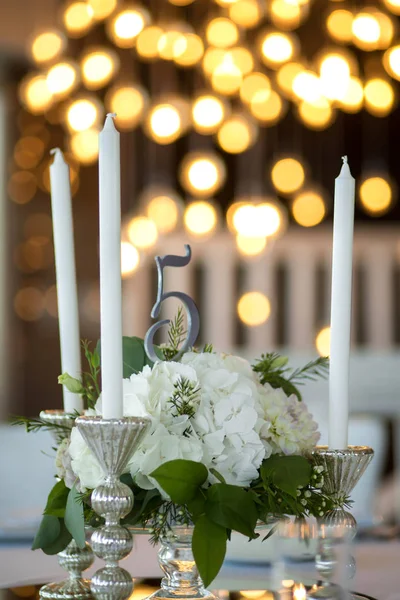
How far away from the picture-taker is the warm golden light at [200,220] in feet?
12.5

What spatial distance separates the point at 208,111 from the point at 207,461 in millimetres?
2448

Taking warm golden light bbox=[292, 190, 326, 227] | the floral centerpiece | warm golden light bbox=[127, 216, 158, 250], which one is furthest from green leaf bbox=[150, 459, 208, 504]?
warm golden light bbox=[292, 190, 326, 227]

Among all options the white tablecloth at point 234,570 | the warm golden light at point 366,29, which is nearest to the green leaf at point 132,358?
the white tablecloth at point 234,570

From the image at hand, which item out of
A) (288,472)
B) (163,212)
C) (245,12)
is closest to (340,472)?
(288,472)

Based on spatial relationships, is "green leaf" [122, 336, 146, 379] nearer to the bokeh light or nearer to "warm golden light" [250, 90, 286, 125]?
the bokeh light

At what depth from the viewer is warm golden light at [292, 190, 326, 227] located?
13.6 ft

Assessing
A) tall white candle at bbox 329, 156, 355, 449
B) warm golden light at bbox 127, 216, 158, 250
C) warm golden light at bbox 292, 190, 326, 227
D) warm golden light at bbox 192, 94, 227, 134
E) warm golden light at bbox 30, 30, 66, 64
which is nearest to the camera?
tall white candle at bbox 329, 156, 355, 449

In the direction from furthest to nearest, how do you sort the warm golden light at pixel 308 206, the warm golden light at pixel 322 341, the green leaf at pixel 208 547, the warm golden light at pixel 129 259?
the warm golden light at pixel 308 206 → the warm golden light at pixel 322 341 → the warm golden light at pixel 129 259 → the green leaf at pixel 208 547

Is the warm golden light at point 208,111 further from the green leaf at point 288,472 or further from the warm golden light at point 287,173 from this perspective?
the green leaf at point 288,472

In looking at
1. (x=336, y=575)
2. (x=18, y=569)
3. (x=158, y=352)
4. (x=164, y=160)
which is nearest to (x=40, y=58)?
(x=164, y=160)

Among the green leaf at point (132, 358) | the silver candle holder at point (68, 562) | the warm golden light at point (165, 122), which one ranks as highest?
the warm golden light at point (165, 122)

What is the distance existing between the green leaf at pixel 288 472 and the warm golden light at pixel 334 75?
7.02ft

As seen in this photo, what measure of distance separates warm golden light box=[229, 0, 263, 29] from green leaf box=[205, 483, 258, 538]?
90.0 inches

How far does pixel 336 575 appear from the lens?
2.03ft
